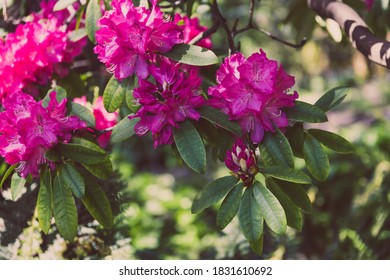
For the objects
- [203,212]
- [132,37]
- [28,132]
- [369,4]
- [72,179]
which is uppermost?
[132,37]

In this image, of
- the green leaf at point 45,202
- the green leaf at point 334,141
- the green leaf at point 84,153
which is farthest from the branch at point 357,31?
the green leaf at point 45,202

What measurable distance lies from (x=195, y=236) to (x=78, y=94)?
202cm

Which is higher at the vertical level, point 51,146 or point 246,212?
point 51,146

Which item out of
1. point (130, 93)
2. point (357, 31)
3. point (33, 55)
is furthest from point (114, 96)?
point (357, 31)

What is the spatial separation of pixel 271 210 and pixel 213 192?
134 millimetres

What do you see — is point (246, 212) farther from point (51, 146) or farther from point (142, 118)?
point (51, 146)

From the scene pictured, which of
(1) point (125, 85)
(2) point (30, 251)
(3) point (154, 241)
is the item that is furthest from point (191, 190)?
(1) point (125, 85)

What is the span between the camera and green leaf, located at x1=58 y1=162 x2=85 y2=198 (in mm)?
1185

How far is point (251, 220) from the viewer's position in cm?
116

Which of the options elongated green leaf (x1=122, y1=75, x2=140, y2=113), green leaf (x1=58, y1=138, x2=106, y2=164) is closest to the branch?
elongated green leaf (x1=122, y1=75, x2=140, y2=113)

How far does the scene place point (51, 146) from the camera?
1.20m

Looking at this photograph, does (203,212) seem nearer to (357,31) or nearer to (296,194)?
(357,31)

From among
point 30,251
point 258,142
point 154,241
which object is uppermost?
point 258,142
